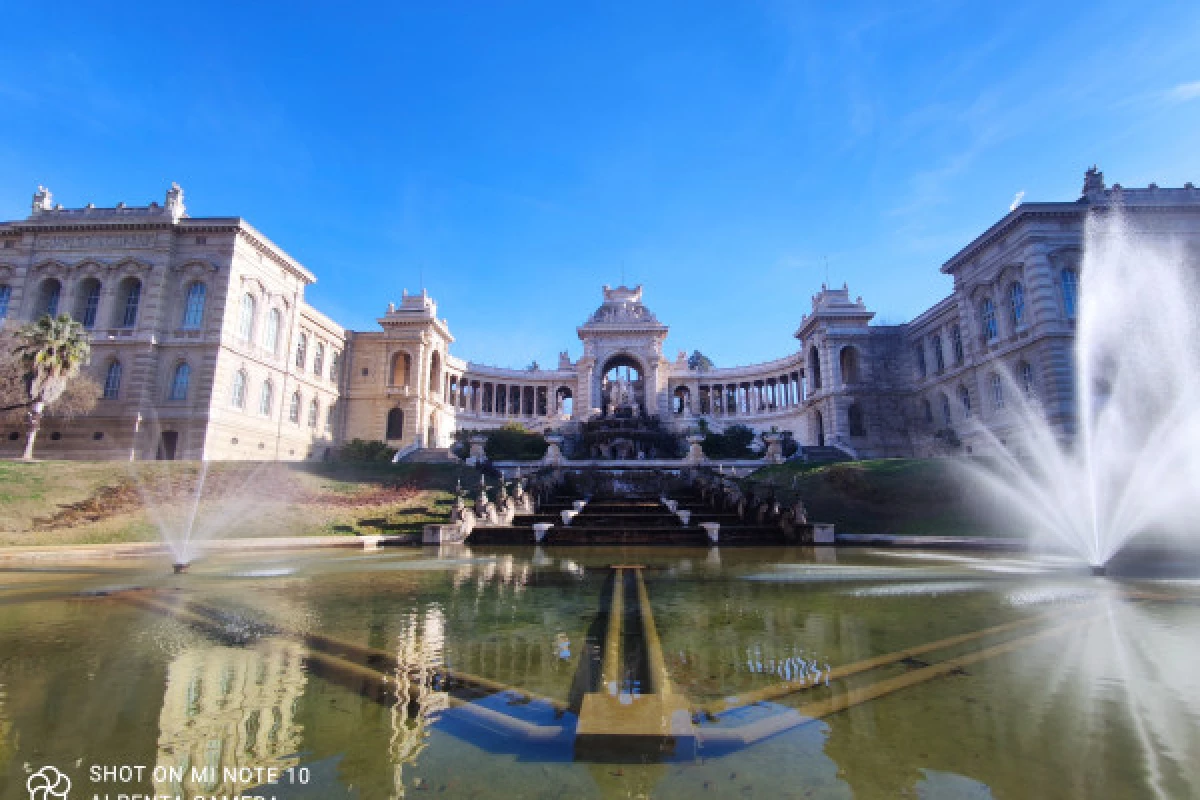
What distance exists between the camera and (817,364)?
52.9 metres

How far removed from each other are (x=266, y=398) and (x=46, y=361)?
1240 cm

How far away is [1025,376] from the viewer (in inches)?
1323

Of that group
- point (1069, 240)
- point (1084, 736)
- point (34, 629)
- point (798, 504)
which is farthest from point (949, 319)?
point (34, 629)

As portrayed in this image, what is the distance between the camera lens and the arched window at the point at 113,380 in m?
34.0

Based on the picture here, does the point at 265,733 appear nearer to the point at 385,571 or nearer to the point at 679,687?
the point at 679,687

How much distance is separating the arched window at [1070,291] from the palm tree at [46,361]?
55870 millimetres

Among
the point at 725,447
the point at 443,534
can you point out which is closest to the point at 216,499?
the point at 443,534

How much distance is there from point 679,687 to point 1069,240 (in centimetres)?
4168

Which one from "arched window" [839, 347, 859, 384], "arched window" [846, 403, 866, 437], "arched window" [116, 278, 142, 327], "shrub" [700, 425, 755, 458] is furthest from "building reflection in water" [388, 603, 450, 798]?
"arched window" [839, 347, 859, 384]

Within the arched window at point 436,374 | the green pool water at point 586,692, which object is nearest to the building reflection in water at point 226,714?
the green pool water at point 586,692

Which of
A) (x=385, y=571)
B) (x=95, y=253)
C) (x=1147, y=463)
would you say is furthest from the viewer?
(x=95, y=253)

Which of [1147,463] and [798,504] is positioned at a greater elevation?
Result: [1147,463]

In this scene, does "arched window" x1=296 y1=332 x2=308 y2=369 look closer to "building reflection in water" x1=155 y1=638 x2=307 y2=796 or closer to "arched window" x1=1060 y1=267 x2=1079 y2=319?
"building reflection in water" x1=155 y1=638 x2=307 y2=796

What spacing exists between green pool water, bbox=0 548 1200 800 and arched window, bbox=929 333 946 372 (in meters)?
42.5
